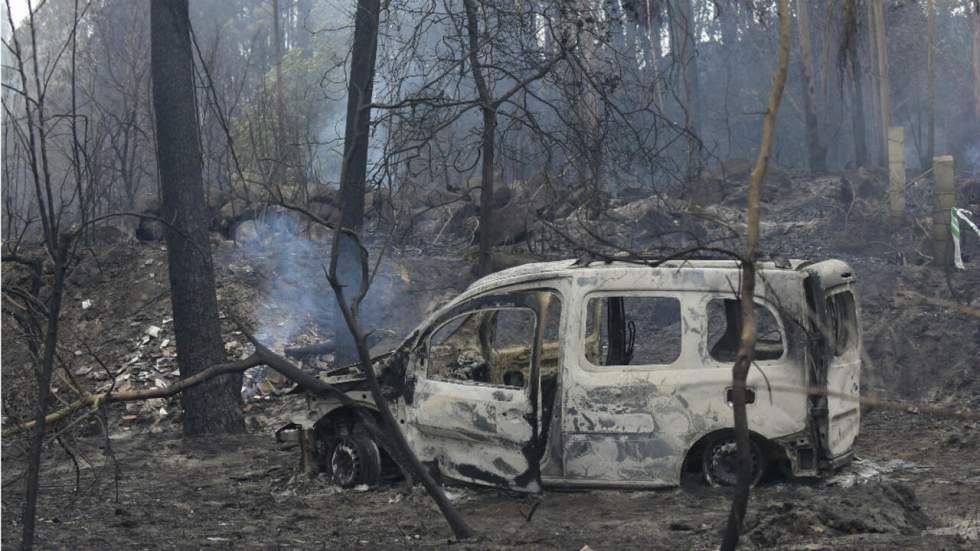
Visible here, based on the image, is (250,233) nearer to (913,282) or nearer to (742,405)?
(913,282)

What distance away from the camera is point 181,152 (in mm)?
11664

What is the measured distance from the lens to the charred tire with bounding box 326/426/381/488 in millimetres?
8383

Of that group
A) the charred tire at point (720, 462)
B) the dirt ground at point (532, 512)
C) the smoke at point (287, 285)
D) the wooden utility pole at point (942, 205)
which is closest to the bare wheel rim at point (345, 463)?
the dirt ground at point (532, 512)

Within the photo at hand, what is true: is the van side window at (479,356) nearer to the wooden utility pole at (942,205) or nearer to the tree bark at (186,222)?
the tree bark at (186,222)

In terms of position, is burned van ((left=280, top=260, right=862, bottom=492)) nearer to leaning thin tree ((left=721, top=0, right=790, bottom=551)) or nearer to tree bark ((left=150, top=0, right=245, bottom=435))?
leaning thin tree ((left=721, top=0, right=790, bottom=551))

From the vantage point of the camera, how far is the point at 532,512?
681 cm

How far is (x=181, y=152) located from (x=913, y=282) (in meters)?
10.6

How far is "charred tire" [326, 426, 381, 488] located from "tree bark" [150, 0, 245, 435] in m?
3.62

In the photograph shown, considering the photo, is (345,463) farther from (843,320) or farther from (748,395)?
(843,320)

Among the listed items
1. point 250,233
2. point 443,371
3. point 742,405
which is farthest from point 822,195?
point 742,405

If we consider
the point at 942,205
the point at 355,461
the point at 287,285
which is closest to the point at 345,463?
the point at 355,461

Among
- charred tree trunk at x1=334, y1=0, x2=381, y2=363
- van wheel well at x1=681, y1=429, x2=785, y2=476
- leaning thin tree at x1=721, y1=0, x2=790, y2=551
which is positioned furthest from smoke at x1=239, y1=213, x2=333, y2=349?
leaning thin tree at x1=721, y1=0, x2=790, y2=551

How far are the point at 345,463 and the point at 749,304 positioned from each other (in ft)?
15.0

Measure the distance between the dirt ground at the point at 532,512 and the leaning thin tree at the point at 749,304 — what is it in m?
1.19
